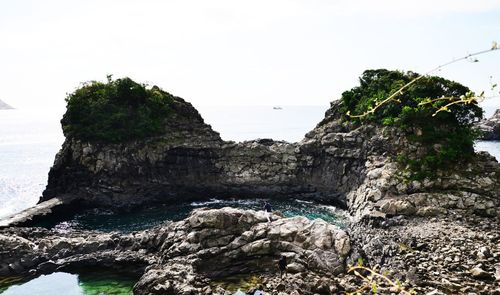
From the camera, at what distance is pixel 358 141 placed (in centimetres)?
4734

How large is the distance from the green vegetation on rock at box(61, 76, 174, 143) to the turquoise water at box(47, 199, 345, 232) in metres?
11.6

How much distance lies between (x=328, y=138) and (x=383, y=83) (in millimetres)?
10627

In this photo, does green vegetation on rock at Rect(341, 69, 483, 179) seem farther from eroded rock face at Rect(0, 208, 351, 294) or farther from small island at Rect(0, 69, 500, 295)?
eroded rock face at Rect(0, 208, 351, 294)

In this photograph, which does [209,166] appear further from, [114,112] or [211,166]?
[114,112]

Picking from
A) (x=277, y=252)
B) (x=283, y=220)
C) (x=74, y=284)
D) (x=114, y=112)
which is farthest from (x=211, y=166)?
(x=74, y=284)

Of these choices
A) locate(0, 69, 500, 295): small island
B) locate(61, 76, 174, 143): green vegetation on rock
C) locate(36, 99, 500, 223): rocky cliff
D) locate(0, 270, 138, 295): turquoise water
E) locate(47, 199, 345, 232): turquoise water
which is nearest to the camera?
locate(0, 69, 500, 295): small island

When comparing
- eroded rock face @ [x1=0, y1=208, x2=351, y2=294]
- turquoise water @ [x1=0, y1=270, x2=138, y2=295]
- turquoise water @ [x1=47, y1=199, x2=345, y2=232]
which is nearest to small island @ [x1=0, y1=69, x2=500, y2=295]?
eroded rock face @ [x1=0, y1=208, x2=351, y2=294]

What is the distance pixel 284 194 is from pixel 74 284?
31941 millimetres

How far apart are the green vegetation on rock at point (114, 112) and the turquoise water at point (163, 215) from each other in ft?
38.0

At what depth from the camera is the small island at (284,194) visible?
84.7 ft

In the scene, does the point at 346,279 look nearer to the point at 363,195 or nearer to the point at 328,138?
the point at 363,195

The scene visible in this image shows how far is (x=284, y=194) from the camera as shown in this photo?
53.6m

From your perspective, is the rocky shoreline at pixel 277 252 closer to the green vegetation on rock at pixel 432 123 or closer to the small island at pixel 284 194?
the small island at pixel 284 194

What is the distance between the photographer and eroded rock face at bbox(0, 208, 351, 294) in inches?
1045
